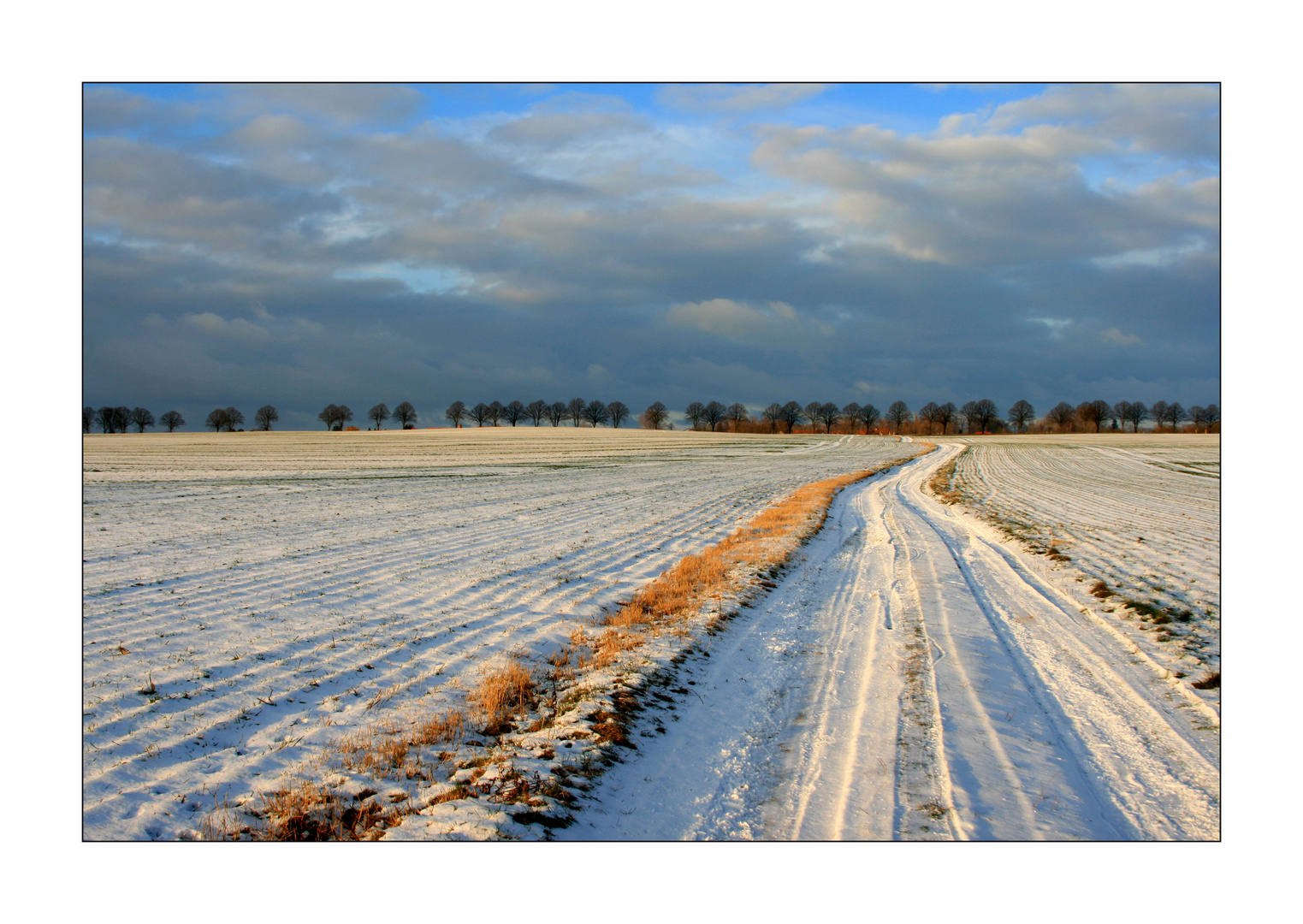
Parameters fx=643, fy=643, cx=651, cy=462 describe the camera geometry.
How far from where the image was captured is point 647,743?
238 inches

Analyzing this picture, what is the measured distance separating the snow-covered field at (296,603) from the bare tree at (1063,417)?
136911 mm

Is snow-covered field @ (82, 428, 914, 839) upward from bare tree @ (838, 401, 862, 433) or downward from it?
downward

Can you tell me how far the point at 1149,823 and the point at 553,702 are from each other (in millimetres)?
5259

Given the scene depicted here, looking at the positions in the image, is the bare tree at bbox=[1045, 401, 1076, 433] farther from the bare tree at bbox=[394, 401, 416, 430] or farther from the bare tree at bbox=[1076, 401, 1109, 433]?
the bare tree at bbox=[394, 401, 416, 430]

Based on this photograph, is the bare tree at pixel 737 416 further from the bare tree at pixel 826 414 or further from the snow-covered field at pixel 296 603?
the snow-covered field at pixel 296 603

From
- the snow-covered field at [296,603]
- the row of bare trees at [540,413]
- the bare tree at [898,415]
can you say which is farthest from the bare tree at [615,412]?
the snow-covered field at [296,603]

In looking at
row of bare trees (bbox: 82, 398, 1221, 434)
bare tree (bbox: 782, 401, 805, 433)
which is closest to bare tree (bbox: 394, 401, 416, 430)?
row of bare trees (bbox: 82, 398, 1221, 434)

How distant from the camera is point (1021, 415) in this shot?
160 meters

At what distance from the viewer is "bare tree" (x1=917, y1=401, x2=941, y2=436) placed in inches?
6339

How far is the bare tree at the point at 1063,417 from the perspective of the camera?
136000 millimetres

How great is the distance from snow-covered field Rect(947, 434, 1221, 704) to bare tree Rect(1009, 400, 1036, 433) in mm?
122202

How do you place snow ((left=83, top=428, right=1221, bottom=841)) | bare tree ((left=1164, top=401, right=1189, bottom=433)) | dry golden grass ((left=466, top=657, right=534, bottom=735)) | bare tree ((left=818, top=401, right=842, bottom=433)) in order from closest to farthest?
snow ((left=83, top=428, right=1221, bottom=841)) < dry golden grass ((left=466, top=657, right=534, bottom=735)) < bare tree ((left=1164, top=401, right=1189, bottom=433)) < bare tree ((left=818, top=401, right=842, bottom=433))

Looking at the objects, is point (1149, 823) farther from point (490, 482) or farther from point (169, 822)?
point (490, 482)

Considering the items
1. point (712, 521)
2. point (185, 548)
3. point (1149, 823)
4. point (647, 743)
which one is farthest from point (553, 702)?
point (712, 521)
